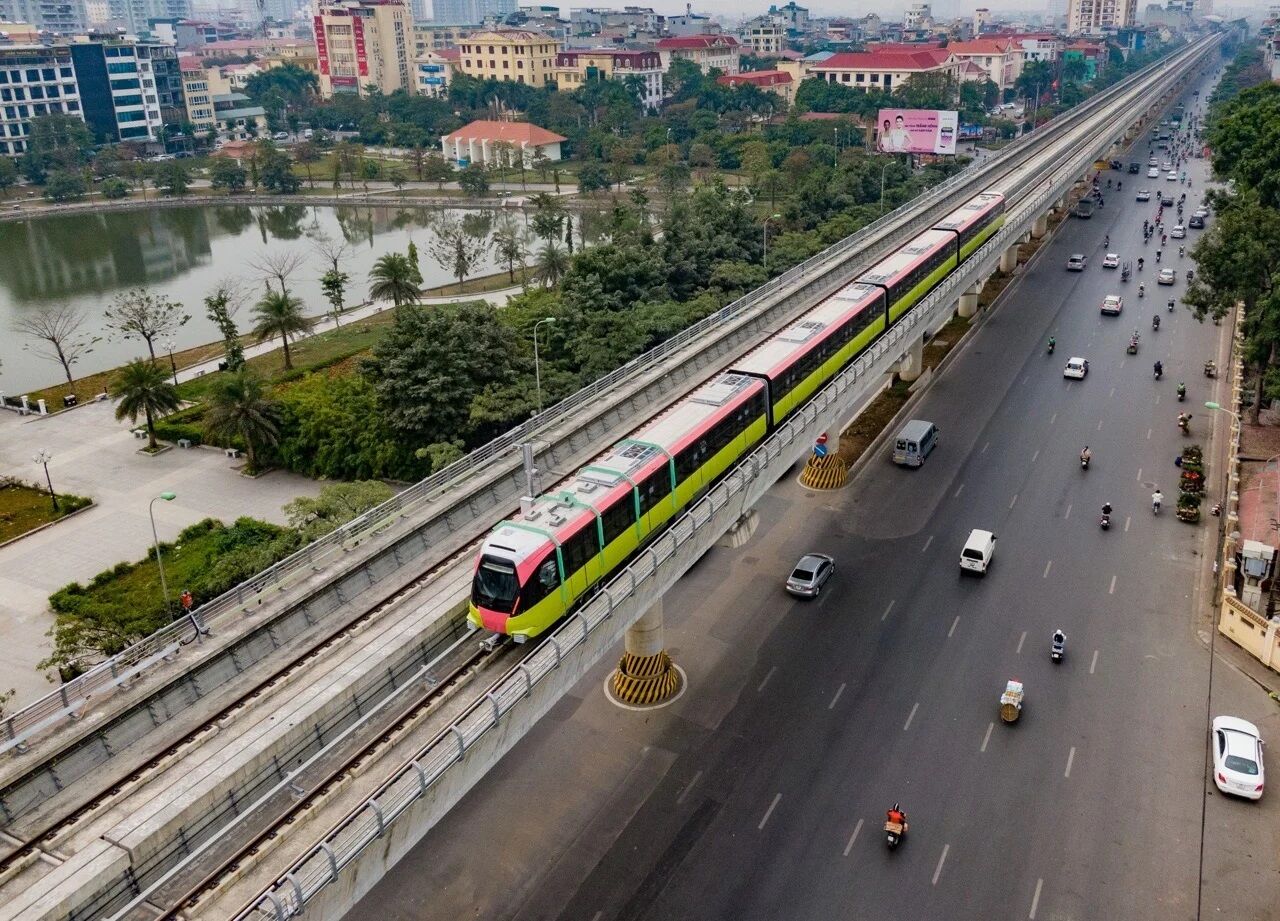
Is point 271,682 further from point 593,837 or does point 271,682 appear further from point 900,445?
point 900,445

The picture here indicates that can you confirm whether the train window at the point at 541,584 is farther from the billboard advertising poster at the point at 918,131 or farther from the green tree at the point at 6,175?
the green tree at the point at 6,175

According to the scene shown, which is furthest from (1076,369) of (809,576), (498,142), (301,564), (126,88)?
(126,88)

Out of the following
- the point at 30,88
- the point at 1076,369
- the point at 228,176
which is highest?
the point at 30,88

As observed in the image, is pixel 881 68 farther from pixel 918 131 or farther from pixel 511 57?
pixel 918 131

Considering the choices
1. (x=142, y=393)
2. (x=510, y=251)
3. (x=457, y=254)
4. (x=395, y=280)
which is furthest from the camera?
(x=457, y=254)

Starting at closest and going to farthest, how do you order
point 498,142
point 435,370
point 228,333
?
point 435,370
point 228,333
point 498,142

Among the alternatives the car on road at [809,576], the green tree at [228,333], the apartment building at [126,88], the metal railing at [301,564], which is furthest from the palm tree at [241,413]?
the apartment building at [126,88]

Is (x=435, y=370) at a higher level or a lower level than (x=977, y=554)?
higher

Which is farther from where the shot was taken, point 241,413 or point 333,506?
point 241,413
